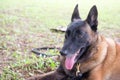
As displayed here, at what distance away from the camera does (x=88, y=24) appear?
14.4ft

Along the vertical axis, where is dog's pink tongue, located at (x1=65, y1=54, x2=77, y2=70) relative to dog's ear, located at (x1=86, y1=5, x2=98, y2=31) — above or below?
below

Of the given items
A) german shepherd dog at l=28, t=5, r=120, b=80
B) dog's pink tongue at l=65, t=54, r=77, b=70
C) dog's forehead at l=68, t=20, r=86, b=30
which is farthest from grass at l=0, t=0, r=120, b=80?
dog's forehead at l=68, t=20, r=86, b=30

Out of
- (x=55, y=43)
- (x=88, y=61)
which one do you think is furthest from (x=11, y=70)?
(x=55, y=43)

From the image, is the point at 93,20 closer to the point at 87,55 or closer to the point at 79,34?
the point at 79,34

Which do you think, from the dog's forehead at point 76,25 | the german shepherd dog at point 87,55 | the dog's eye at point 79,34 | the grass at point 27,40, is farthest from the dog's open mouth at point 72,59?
the grass at point 27,40

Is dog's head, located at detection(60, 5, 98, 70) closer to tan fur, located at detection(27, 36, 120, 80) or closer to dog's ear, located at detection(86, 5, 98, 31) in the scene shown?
dog's ear, located at detection(86, 5, 98, 31)

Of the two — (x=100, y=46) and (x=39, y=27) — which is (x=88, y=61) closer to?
(x=100, y=46)

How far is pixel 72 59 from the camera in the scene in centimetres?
417

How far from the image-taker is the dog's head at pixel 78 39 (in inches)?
162

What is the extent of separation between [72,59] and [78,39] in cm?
30

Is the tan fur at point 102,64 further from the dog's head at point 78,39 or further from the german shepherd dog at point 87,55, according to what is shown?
the dog's head at point 78,39

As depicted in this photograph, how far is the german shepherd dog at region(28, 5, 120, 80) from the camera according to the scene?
4.20 metres

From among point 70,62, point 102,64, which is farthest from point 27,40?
point 70,62

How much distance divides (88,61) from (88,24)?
1.87 feet
